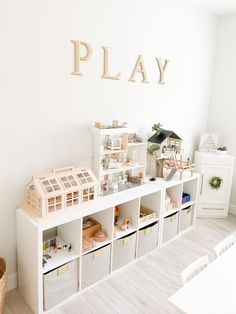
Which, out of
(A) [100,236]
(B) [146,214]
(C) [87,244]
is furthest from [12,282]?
(B) [146,214]

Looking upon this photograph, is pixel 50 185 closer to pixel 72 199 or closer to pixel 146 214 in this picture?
pixel 72 199

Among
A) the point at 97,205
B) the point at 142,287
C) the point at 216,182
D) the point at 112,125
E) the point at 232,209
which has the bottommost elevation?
the point at 142,287

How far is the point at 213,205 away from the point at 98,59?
2597mm

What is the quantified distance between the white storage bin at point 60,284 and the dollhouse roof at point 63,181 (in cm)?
61

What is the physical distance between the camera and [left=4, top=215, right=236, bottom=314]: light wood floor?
228cm

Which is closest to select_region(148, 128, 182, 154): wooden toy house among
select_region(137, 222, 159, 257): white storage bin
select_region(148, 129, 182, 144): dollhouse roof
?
select_region(148, 129, 182, 144): dollhouse roof

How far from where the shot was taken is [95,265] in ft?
8.19

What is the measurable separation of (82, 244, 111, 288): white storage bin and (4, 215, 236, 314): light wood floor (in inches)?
3.2

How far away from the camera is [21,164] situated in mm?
2312

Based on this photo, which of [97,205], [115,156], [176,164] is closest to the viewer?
[97,205]

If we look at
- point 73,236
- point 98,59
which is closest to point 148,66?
point 98,59

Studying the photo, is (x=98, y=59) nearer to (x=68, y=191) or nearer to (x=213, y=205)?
(x=68, y=191)

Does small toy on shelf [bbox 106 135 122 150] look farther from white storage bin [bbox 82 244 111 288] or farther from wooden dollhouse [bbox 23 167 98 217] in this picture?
white storage bin [bbox 82 244 111 288]

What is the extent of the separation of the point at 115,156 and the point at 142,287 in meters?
1.27
